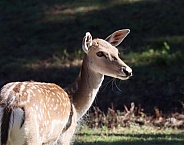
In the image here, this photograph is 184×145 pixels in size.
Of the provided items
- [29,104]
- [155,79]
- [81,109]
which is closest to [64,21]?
[155,79]

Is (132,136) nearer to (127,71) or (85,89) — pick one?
(85,89)

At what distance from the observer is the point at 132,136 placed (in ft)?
38.3

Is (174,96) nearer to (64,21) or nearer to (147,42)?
(147,42)

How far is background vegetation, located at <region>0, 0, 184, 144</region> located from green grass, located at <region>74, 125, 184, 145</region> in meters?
2.07

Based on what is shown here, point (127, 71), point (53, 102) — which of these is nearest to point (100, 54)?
point (127, 71)

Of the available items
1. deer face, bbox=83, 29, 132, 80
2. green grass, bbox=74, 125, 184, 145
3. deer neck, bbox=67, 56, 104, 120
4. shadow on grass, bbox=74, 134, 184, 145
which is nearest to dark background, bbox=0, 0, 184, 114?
green grass, bbox=74, 125, 184, 145

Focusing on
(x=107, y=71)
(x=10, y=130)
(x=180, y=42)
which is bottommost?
(x=10, y=130)

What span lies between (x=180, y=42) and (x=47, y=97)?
10686 mm

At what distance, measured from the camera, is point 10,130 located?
734cm

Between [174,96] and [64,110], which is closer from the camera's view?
[64,110]

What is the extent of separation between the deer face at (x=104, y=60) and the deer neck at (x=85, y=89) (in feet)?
0.35

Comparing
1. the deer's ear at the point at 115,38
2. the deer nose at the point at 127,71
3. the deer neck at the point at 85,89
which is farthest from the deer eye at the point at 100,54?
the deer's ear at the point at 115,38

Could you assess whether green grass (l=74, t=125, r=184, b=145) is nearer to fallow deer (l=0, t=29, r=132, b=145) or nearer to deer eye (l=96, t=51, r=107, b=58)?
fallow deer (l=0, t=29, r=132, b=145)

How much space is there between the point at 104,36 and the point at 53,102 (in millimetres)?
11050
